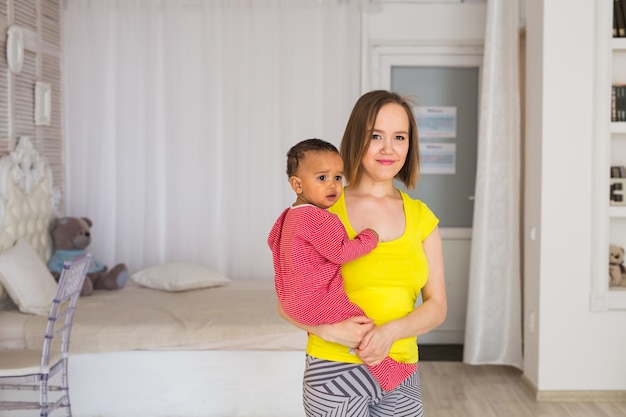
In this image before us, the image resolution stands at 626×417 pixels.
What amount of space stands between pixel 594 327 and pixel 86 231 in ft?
10.1

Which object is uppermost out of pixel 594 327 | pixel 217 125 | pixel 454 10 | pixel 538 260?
pixel 454 10

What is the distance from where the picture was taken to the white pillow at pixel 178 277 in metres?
4.76

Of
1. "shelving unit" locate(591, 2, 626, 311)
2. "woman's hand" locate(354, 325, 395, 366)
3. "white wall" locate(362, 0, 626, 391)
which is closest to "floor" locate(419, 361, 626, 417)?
"white wall" locate(362, 0, 626, 391)

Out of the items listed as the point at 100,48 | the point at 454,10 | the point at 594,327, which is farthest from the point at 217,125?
the point at 594,327

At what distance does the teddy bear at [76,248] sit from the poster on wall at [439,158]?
2.37 metres

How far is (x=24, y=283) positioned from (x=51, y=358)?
67 cm

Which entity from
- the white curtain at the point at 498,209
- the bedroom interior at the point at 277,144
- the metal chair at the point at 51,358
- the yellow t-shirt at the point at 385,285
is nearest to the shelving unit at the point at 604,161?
the bedroom interior at the point at 277,144

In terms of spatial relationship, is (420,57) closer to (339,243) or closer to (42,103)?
(42,103)

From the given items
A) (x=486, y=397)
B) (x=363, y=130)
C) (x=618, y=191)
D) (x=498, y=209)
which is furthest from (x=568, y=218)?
(x=363, y=130)

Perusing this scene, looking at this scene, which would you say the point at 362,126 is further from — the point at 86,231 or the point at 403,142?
the point at 86,231

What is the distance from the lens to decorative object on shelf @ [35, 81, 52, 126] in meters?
4.78

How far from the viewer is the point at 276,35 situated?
5.29 metres

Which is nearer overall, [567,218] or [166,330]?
[166,330]

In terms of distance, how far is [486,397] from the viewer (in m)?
4.36
